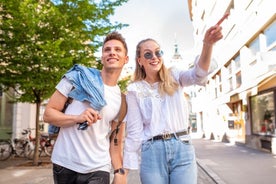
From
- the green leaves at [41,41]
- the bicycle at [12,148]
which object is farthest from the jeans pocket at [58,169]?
the bicycle at [12,148]

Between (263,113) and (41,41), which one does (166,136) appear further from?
(263,113)

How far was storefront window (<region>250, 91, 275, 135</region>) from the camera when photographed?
48.2 ft

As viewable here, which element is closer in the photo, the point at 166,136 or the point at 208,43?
the point at 208,43

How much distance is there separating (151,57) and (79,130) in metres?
0.89

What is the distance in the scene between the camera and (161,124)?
2508 millimetres

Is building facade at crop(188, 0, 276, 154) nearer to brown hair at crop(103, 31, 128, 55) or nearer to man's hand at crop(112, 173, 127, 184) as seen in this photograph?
brown hair at crop(103, 31, 128, 55)

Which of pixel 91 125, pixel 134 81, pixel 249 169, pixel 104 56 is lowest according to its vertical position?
pixel 249 169

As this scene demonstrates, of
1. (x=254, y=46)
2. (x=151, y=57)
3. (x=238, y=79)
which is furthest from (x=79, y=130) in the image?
(x=238, y=79)

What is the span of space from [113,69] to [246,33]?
16.3m

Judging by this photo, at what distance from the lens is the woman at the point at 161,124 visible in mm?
2445

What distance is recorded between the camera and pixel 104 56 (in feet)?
8.41

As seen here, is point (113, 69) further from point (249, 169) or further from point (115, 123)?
point (249, 169)

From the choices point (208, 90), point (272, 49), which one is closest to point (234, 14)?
point (272, 49)

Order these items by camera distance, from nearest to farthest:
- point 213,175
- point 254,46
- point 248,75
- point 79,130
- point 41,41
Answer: point 79,130, point 213,175, point 41,41, point 254,46, point 248,75
